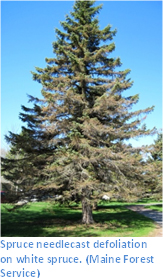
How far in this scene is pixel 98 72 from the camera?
12.1 metres

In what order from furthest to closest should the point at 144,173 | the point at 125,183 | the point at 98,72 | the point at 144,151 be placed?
the point at 98,72 → the point at 144,173 → the point at 144,151 → the point at 125,183

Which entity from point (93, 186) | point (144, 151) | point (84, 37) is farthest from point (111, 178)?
point (84, 37)

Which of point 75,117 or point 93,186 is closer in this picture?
point 93,186

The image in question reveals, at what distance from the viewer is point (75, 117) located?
10.8m

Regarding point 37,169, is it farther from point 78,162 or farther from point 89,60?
point 89,60

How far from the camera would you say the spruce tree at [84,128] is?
30.7 feet

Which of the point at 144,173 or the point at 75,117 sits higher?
the point at 75,117

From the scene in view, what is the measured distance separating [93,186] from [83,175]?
60cm

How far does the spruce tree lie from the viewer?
30.7 ft

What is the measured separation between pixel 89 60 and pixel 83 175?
5.87 meters

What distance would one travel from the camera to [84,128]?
31.2 feet

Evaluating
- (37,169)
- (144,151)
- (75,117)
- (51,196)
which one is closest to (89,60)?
(75,117)
